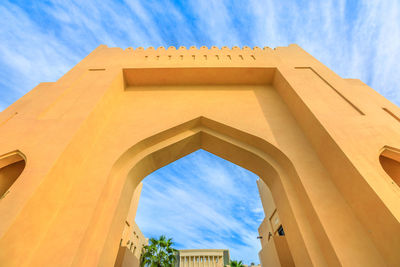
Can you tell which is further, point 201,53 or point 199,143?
point 201,53

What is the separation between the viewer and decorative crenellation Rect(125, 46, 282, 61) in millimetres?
6994

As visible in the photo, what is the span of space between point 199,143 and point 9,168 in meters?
4.35

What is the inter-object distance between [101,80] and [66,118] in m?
1.75

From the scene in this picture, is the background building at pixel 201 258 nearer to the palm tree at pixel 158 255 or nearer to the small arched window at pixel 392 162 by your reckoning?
the palm tree at pixel 158 255

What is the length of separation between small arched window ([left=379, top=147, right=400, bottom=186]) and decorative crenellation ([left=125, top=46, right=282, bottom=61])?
449 cm

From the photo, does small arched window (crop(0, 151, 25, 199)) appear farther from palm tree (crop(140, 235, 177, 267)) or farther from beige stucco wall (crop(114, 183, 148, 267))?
palm tree (crop(140, 235, 177, 267))

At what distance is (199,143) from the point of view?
20.4 ft

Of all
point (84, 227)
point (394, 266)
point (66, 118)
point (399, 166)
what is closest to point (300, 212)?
point (394, 266)

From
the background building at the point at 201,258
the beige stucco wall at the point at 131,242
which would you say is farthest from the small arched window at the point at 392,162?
the background building at the point at 201,258

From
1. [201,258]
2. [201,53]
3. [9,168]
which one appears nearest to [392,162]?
[201,53]

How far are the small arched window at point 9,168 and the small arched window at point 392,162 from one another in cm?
668

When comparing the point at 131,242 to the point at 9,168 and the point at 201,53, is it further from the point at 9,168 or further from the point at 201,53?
the point at 201,53

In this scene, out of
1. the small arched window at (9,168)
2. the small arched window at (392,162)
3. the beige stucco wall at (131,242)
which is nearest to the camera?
the small arched window at (392,162)

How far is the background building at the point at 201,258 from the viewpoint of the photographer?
80.9ft
